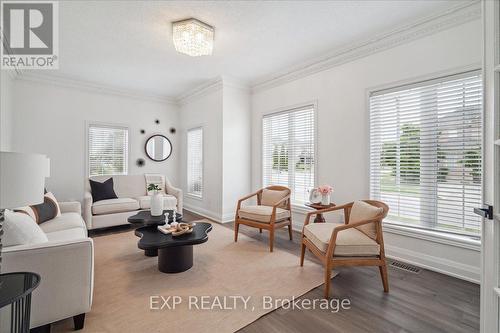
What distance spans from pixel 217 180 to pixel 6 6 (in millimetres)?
3638

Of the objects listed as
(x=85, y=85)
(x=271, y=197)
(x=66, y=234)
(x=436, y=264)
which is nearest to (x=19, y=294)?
(x=66, y=234)

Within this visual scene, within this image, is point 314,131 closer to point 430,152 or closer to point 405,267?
point 430,152

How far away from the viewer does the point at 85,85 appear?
5020 mm

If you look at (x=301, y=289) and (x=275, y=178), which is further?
(x=275, y=178)

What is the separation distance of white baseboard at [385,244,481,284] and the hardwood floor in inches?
3.0

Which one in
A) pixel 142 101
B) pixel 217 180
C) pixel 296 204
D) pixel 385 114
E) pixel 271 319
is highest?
pixel 142 101

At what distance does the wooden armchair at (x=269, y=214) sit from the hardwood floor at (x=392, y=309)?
1.07 m

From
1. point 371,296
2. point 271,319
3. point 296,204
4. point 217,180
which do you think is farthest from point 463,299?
point 217,180

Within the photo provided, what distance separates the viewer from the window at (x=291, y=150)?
13.4 ft

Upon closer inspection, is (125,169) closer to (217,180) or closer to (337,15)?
(217,180)

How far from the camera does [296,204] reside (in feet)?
13.9

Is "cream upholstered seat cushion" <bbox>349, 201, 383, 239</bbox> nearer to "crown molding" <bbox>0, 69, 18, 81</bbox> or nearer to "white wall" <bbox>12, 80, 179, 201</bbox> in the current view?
"white wall" <bbox>12, 80, 179, 201</bbox>

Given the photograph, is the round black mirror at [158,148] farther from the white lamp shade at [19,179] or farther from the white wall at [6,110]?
the white lamp shade at [19,179]

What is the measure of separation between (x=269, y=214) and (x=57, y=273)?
7.66 ft
